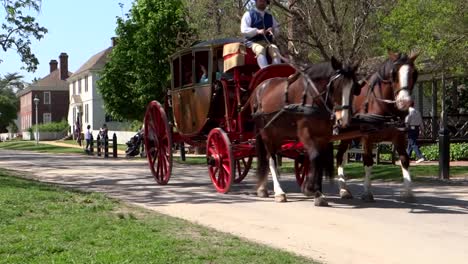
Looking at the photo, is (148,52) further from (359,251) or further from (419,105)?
(359,251)

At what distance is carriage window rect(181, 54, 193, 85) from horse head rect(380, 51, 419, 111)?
5.05 metres

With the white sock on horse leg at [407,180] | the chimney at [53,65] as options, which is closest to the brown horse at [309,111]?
the white sock on horse leg at [407,180]

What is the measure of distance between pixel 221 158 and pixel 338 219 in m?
3.56

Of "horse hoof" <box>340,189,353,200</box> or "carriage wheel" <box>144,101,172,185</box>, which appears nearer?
"horse hoof" <box>340,189,353,200</box>

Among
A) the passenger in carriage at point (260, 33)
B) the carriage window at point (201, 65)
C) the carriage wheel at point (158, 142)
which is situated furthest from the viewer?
the carriage wheel at point (158, 142)

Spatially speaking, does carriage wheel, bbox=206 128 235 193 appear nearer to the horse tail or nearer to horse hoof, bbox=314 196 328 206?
the horse tail

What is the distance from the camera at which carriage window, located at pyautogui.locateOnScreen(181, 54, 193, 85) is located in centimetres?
1395

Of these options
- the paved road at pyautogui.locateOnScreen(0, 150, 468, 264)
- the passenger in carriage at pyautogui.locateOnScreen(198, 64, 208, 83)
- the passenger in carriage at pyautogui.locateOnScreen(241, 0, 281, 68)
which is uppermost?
the passenger in carriage at pyautogui.locateOnScreen(241, 0, 281, 68)

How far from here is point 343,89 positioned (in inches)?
392

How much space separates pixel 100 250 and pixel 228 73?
6.43m

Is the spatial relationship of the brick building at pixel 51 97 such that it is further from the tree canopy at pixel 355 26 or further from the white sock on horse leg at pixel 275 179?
the white sock on horse leg at pixel 275 179

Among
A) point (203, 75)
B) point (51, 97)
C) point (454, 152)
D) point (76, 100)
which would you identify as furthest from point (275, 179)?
point (51, 97)

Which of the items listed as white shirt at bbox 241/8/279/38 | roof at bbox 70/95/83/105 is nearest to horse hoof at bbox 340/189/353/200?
white shirt at bbox 241/8/279/38

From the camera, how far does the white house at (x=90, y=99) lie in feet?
220
